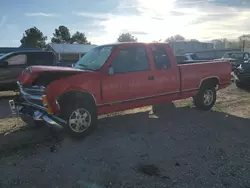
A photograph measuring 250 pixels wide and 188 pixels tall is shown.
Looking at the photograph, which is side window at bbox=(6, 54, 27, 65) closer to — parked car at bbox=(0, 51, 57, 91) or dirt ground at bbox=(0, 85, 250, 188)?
parked car at bbox=(0, 51, 57, 91)

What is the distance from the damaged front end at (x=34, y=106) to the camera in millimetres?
5426

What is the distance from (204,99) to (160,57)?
6.78 ft

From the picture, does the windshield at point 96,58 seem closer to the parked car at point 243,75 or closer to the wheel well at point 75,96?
the wheel well at point 75,96

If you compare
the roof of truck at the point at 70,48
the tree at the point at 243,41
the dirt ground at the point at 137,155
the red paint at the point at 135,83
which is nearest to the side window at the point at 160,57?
the red paint at the point at 135,83

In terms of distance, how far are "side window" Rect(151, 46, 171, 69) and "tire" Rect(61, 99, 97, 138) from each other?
2.15 metres

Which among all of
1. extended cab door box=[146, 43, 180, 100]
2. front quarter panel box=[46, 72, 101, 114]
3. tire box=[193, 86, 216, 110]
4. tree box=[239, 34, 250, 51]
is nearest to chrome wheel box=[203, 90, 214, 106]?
tire box=[193, 86, 216, 110]

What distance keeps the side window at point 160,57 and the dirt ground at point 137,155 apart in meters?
1.41

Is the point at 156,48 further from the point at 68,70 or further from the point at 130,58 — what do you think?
the point at 68,70

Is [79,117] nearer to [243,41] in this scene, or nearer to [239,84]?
[239,84]

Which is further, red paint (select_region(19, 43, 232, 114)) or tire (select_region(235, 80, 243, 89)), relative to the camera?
tire (select_region(235, 80, 243, 89))

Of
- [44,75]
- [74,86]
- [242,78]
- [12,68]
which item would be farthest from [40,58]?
[242,78]

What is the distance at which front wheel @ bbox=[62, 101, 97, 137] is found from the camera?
5652mm

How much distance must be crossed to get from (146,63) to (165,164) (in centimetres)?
299

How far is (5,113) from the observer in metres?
8.40
